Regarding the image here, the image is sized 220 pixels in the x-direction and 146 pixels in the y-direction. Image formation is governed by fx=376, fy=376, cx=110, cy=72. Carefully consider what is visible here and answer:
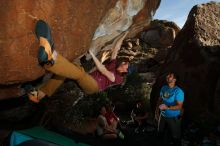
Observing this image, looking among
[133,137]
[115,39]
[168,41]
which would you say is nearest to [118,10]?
[115,39]

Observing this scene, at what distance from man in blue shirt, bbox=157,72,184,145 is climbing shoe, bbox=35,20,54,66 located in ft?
11.8

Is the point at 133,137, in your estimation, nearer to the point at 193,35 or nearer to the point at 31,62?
the point at 193,35

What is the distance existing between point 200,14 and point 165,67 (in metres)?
2.31

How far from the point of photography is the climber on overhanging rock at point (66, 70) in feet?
21.1

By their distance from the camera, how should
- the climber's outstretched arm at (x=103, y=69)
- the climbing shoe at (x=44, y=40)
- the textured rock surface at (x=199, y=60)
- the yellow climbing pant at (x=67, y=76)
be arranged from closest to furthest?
the climbing shoe at (x=44, y=40)
the yellow climbing pant at (x=67, y=76)
the climber's outstretched arm at (x=103, y=69)
the textured rock surface at (x=199, y=60)

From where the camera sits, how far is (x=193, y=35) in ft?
43.1

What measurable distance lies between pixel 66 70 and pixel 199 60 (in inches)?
253

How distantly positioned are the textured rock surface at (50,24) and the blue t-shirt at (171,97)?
6.88ft

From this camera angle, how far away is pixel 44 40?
6.39 meters

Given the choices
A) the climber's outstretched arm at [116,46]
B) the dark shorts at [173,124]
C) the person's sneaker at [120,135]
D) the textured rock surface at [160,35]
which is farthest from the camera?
the textured rock surface at [160,35]

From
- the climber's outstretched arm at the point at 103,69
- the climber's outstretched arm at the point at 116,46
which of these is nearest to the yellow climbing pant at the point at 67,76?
the climber's outstretched arm at the point at 103,69

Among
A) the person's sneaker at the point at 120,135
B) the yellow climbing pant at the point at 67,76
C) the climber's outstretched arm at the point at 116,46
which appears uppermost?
the climber's outstretched arm at the point at 116,46

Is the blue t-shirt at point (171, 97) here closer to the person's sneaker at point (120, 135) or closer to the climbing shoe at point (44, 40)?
the person's sneaker at point (120, 135)

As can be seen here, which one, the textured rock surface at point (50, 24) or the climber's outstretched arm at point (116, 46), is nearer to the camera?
the textured rock surface at point (50, 24)
